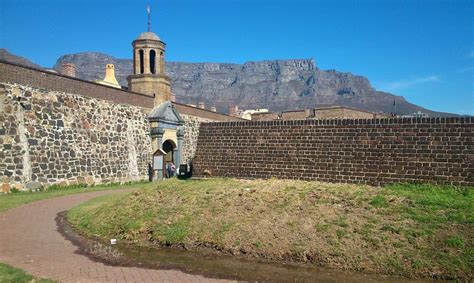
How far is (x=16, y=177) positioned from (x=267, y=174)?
388 inches

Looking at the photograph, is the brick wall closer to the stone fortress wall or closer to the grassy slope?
the grassy slope

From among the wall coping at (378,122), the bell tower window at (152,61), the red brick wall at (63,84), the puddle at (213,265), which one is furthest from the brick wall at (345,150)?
the bell tower window at (152,61)

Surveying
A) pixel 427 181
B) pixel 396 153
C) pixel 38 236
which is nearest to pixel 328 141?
pixel 396 153

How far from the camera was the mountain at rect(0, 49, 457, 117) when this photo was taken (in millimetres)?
142375

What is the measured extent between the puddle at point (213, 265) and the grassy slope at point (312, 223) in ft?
1.06

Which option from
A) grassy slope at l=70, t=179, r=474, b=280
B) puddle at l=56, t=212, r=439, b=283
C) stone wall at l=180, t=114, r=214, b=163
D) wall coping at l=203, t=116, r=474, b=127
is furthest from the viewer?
stone wall at l=180, t=114, r=214, b=163

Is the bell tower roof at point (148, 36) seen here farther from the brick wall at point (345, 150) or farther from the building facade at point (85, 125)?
the brick wall at point (345, 150)

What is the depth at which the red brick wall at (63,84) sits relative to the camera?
15711mm

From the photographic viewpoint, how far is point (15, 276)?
614cm

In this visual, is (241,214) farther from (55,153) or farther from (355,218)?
(55,153)

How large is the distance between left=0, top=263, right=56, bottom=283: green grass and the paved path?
0.19 m

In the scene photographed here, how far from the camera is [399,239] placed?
8148mm

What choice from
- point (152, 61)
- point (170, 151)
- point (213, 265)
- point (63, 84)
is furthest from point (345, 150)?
point (152, 61)

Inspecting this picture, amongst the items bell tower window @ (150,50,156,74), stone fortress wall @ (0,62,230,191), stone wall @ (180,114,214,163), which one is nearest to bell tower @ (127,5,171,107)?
bell tower window @ (150,50,156,74)
